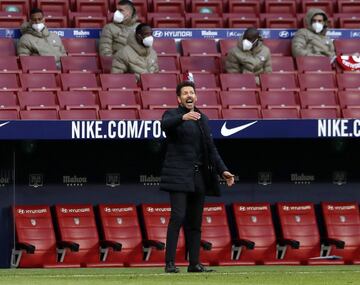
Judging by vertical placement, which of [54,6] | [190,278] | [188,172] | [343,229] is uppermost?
[54,6]

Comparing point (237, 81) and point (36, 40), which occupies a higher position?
point (36, 40)

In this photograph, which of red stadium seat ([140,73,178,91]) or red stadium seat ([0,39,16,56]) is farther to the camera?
red stadium seat ([0,39,16,56])

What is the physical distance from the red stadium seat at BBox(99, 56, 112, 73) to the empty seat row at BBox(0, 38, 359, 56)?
18cm

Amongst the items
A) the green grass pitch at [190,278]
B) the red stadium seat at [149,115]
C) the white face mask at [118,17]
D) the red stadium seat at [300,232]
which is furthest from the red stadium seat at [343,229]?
the white face mask at [118,17]

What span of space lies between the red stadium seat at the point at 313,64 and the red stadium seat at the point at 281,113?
130 cm

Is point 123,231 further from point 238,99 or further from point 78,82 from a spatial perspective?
point 238,99

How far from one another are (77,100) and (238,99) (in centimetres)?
205

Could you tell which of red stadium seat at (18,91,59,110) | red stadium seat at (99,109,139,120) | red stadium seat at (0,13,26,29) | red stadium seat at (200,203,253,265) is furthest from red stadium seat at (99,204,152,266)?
red stadium seat at (0,13,26,29)

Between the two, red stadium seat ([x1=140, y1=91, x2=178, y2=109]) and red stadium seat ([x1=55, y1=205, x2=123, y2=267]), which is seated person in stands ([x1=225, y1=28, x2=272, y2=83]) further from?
red stadium seat ([x1=55, y1=205, x2=123, y2=267])

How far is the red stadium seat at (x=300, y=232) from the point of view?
1620 centimetres

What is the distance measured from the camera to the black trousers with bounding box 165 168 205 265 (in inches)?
475

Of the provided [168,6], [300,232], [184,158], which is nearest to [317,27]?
[168,6]

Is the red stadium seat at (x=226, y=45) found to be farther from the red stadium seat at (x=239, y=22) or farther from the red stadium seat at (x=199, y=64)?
the red stadium seat at (x=239, y=22)

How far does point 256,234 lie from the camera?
644 inches
